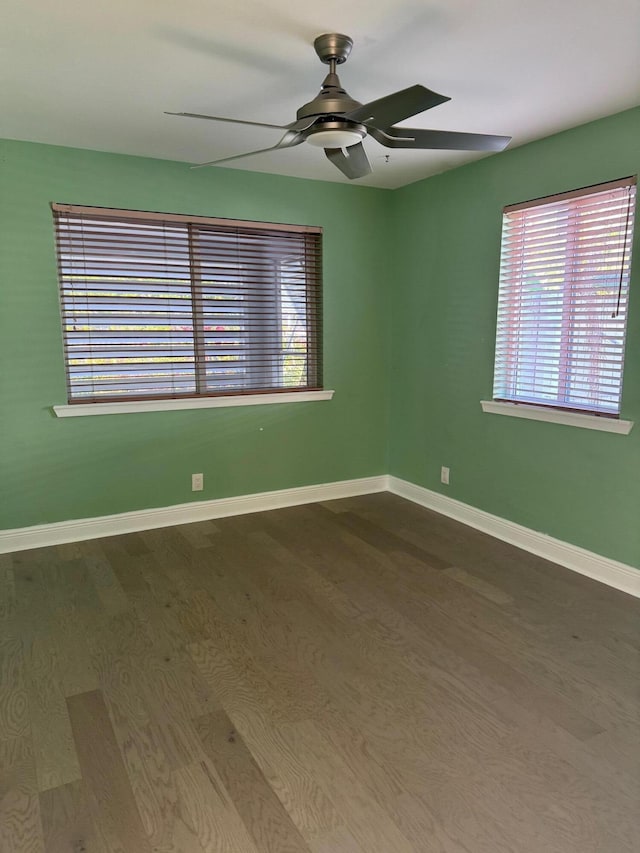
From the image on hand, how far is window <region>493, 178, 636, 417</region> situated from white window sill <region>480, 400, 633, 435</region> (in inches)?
2.1

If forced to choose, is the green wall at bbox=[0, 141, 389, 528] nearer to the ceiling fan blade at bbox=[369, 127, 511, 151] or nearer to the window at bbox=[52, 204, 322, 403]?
the window at bbox=[52, 204, 322, 403]

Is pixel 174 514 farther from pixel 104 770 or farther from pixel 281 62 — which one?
pixel 281 62

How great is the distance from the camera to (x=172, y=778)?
1.70 meters

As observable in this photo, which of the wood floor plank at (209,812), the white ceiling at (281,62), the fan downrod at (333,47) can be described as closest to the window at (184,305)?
the white ceiling at (281,62)

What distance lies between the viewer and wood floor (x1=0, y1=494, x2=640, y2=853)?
1.54m

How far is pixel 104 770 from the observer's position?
1729 mm

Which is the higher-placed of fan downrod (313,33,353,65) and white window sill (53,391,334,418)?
fan downrod (313,33,353,65)

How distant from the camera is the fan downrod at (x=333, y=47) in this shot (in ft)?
6.46

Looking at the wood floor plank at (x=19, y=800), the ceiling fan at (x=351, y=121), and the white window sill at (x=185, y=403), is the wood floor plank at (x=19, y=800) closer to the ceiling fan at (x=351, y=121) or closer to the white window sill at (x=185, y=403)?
the white window sill at (x=185, y=403)

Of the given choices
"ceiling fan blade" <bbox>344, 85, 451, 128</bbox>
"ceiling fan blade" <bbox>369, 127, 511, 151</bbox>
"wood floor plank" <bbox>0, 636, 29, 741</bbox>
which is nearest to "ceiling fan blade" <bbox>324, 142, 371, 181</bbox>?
"ceiling fan blade" <bbox>369, 127, 511, 151</bbox>

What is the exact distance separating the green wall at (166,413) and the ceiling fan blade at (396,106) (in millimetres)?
2012

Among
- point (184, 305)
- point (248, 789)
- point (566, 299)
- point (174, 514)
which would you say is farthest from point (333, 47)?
point (174, 514)

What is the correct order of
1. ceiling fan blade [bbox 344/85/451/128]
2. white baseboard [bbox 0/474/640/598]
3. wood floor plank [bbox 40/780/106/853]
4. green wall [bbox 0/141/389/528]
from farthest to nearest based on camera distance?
1. green wall [bbox 0/141/389/528]
2. white baseboard [bbox 0/474/640/598]
3. ceiling fan blade [bbox 344/85/451/128]
4. wood floor plank [bbox 40/780/106/853]

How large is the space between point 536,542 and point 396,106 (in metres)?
2.52
